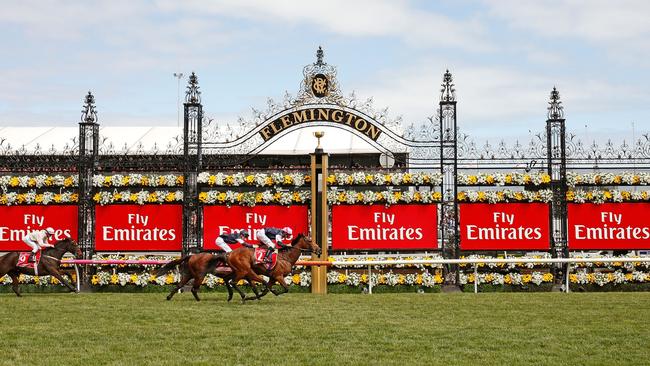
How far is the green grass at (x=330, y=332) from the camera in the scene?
29.5ft

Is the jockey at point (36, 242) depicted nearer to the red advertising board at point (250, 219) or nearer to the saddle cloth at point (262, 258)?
the red advertising board at point (250, 219)

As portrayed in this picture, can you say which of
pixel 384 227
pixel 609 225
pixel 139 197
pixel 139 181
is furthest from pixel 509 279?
pixel 139 181

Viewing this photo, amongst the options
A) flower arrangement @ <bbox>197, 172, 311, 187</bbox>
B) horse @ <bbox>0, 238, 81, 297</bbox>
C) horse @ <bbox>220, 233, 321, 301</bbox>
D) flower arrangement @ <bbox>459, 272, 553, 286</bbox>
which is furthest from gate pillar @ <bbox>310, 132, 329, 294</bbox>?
horse @ <bbox>0, 238, 81, 297</bbox>

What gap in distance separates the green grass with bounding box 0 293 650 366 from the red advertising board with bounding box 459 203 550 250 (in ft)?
13.3

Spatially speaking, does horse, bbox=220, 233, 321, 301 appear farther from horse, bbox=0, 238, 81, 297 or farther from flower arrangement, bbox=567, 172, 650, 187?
flower arrangement, bbox=567, 172, 650, 187

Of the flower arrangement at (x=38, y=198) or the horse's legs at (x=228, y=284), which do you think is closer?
the horse's legs at (x=228, y=284)

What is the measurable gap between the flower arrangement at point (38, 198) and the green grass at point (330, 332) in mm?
5455

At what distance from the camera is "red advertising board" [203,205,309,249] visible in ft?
67.5

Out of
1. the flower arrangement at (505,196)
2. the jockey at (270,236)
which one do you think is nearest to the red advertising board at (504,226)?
the flower arrangement at (505,196)

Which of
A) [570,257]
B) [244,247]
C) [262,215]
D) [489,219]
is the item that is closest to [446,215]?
[489,219]

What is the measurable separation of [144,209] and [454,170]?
7.38 meters

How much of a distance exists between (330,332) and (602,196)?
11367 mm

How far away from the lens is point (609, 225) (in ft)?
66.5

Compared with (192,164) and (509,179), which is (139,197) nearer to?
(192,164)
